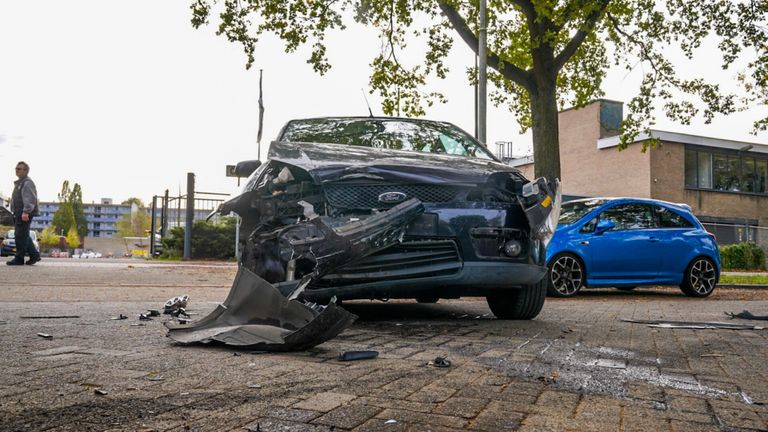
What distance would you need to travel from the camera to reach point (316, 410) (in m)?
2.37

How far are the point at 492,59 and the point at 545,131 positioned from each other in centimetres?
266

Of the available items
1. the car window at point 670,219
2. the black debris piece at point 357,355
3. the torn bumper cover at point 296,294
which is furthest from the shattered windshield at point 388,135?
the car window at point 670,219

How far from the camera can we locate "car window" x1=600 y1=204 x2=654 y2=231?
33.8ft

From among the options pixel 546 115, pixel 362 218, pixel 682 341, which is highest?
pixel 546 115

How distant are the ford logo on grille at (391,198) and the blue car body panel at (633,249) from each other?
549 centimetres

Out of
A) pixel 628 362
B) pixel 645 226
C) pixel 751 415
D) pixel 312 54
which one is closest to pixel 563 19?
pixel 645 226

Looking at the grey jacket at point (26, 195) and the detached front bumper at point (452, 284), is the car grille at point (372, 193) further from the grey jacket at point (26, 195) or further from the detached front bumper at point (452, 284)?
the grey jacket at point (26, 195)

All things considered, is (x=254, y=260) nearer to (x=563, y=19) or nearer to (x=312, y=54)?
(x=563, y=19)

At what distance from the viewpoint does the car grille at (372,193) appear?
15.4 feet

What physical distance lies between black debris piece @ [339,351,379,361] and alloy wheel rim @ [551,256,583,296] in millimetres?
6693

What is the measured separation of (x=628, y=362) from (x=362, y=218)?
1.88 m

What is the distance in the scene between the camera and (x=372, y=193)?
4.75 meters

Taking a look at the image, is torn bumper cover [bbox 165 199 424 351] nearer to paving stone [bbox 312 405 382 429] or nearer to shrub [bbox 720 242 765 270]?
paving stone [bbox 312 405 382 429]

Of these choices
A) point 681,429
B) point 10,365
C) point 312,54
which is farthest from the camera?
point 312,54
